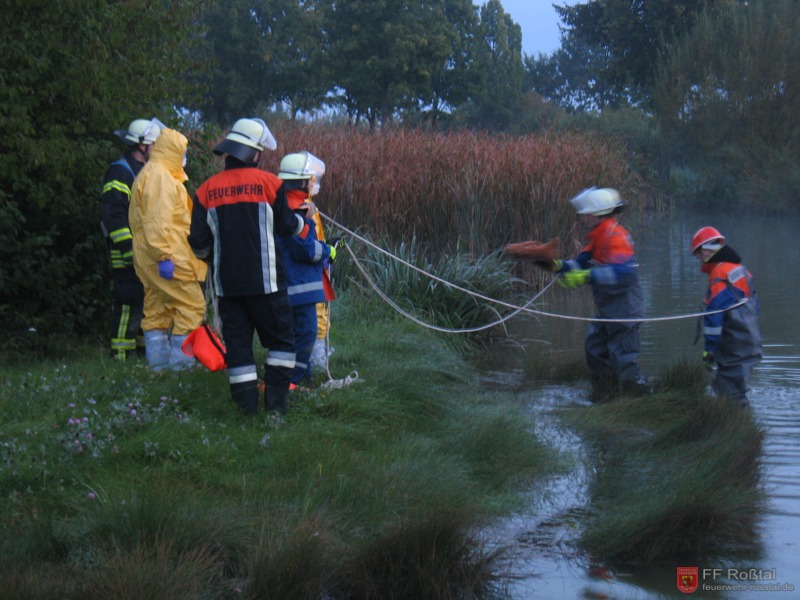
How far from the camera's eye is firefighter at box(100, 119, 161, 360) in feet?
27.1

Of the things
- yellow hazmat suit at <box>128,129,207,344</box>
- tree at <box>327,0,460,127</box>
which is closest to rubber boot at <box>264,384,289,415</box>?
yellow hazmat suit at <box>128,129,207,344</box>

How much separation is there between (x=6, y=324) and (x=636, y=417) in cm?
555

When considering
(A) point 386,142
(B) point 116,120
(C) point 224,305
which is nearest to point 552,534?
(C) point 224,305

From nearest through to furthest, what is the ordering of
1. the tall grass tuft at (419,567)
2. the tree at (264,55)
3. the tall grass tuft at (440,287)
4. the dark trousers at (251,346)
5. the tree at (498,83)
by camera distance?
the tall grass tuft at (419,567), the dark trousers at (251,346), the tall grass tuft at (440,287), the tree at (264,55), the tree at (498,83)

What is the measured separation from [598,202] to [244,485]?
13.4ft

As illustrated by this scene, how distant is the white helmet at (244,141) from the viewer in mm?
6473

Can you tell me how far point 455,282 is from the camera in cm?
1189

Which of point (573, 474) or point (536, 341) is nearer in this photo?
point (573, 474)

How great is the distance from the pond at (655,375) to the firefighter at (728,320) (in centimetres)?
47

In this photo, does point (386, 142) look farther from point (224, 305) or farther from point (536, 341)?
point (224, 305)

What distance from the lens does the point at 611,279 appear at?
8133 millimetres

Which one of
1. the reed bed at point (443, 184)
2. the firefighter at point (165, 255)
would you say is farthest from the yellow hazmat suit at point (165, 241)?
the reed bed at point (443, 184)

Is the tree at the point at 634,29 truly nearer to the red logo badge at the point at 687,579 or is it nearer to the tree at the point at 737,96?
the tree at the point at 737,96

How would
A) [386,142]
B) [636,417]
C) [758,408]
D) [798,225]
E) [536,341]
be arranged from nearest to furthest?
[636,417] < [758,408] < [536,341] < [386,142] < [798,225]
